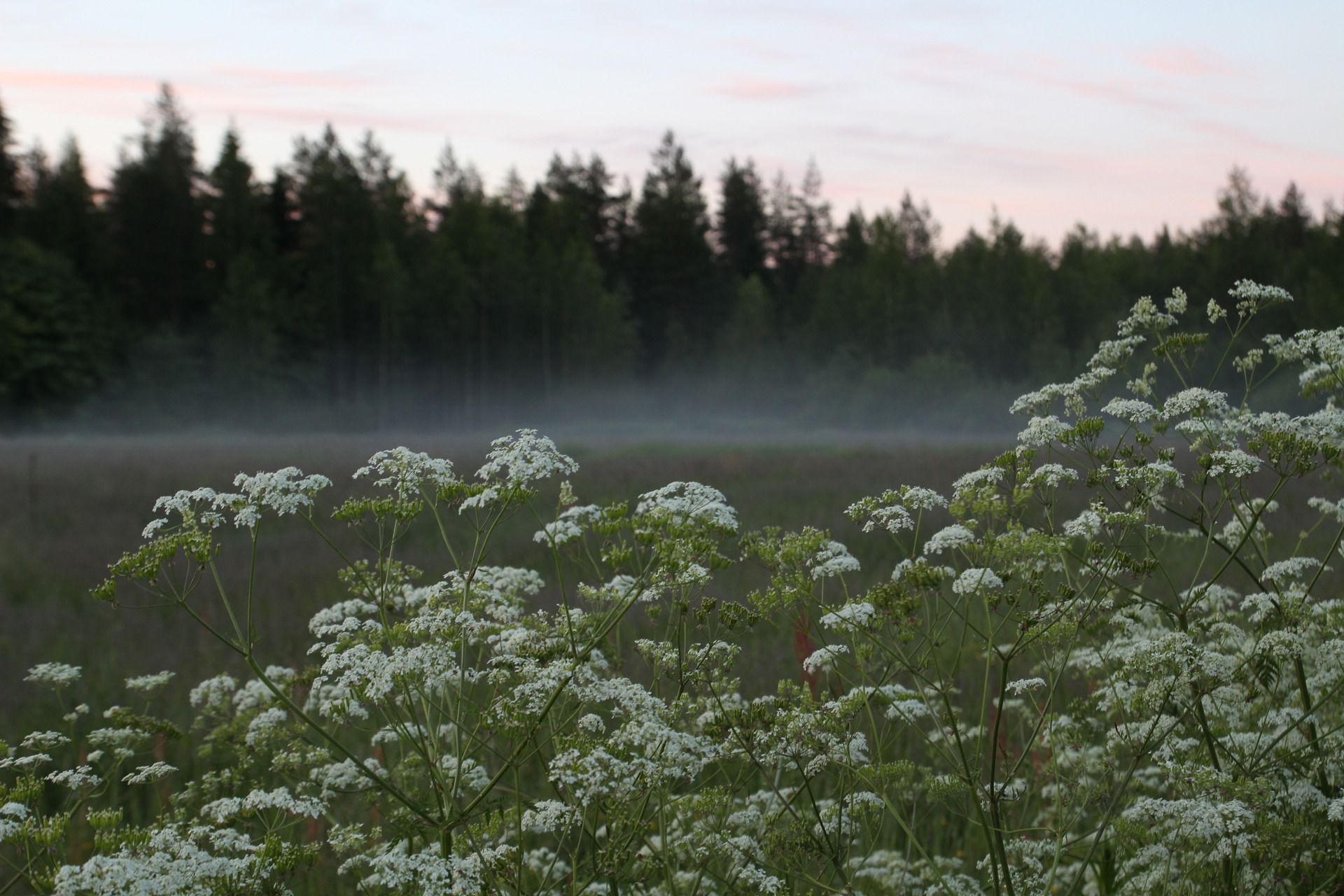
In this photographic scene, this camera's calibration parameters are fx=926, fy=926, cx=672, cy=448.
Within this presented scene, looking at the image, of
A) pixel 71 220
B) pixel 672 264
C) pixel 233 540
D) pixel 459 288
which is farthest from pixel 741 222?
pixel 233 540

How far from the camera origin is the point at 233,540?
14.1m

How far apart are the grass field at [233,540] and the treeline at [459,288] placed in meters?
41.2

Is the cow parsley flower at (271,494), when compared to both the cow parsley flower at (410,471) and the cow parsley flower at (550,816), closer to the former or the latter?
the cow parsley flower at (410,471)

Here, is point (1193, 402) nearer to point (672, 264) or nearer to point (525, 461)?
point (525, 461)

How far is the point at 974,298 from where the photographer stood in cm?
8275

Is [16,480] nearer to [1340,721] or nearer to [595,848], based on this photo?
[595,848]

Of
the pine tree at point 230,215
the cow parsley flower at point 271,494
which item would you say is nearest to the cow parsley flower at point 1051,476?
the cow parsley flower at point 271,494

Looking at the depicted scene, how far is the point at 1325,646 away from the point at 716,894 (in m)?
2.50

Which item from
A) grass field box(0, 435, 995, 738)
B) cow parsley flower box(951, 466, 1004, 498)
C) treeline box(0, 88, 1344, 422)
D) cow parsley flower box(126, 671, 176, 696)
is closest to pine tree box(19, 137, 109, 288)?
treeline box(0, 88, 1344, 422)

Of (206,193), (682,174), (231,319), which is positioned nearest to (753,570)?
(231,319)

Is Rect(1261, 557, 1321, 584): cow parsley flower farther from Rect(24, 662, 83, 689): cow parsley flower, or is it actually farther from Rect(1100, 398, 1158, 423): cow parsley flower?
Rect(24, 662, 83, 689): cow parsley flower

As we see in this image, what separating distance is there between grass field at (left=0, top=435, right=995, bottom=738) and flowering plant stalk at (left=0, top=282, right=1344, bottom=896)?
6.08ft

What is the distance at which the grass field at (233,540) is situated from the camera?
27.3 feet

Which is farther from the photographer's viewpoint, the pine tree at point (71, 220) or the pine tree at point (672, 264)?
the pine tree at point (672, 264)
